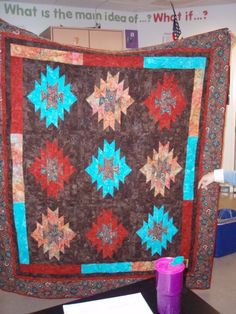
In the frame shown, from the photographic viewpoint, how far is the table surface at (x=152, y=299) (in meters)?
1.20

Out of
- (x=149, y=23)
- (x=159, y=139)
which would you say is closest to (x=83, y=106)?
(x=159, y=139)

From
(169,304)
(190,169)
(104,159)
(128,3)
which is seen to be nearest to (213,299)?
(190,169)

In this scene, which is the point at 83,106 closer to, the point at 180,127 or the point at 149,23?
the point at 180,127

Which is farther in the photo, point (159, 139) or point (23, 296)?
point (23, 296)

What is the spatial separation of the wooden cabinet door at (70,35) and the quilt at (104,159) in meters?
2.32

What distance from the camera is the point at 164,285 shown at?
3.70 feet

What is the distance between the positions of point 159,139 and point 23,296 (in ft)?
4.55

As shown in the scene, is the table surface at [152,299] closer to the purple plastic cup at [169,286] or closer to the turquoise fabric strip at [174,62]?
the purple plastic cup at [169,286]

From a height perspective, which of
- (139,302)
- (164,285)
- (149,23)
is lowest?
(139,302)

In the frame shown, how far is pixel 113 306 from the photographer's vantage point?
1215mm

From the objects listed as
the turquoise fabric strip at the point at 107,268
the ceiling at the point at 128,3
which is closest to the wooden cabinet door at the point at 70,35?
the ceiling at the point at 128,3

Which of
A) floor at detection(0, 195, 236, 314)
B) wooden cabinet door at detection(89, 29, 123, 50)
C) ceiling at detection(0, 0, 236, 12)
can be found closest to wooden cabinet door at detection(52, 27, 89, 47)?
wooden cabinet door at detection(89, 29, 123, 50)

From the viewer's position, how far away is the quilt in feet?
6.54

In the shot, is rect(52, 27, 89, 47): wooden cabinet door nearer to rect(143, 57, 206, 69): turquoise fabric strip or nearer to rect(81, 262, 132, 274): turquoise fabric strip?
rect(143, 57, 206, 69): turquoise fabric strip
